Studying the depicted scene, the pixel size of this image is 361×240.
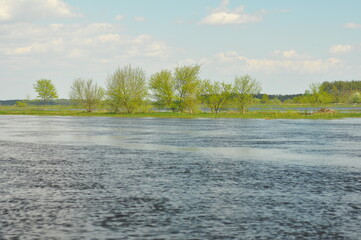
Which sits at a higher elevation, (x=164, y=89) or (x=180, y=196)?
(x=164, y=89)

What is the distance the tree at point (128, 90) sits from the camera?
91188 millimetres

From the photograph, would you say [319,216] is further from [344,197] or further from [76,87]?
[76,87]

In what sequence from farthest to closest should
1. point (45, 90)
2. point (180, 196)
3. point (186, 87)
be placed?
1. point (45, 90)
2. point (186, 87)
3. point (180, 196)

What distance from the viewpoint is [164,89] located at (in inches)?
3519

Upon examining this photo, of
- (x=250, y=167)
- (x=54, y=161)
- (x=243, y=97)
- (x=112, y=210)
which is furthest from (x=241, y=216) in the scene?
(x=243, y=97)

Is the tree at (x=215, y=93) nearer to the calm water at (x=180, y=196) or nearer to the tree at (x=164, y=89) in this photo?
the tree at (x=164, y=89)

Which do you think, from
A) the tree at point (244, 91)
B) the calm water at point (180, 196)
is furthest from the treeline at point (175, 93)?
the calm water at point (180, 196)

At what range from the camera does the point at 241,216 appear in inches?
408

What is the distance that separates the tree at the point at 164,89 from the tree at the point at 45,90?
45.9 meters

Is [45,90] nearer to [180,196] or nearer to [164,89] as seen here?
[164,89]

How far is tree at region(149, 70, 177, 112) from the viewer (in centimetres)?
8906

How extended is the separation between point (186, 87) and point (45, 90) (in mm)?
53396

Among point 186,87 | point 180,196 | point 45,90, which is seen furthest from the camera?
point 45,90

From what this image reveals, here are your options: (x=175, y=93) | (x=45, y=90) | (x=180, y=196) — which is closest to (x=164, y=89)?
(x=175, y=93)
